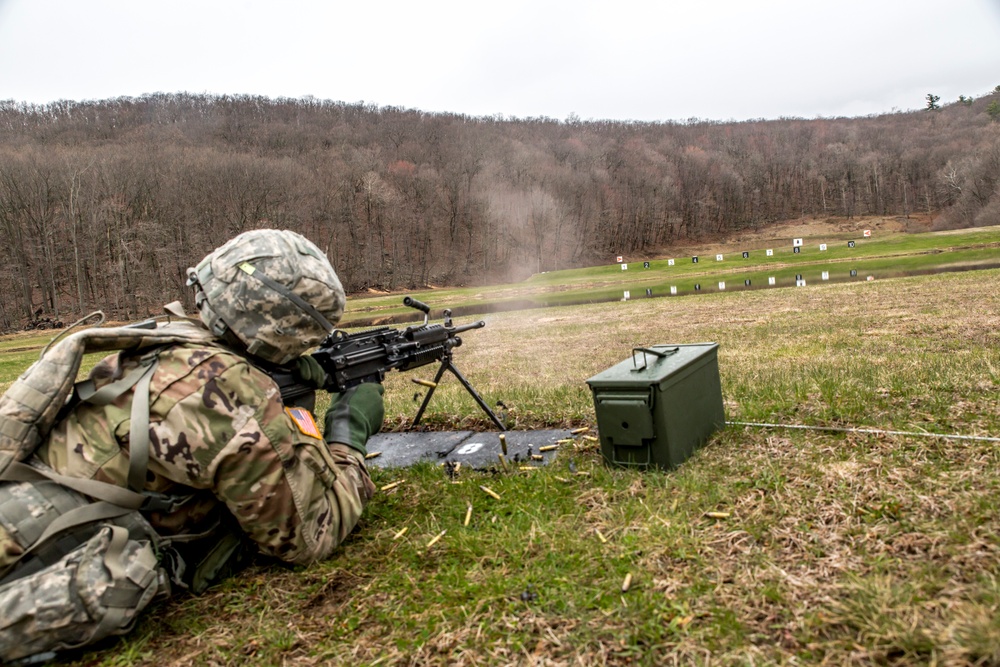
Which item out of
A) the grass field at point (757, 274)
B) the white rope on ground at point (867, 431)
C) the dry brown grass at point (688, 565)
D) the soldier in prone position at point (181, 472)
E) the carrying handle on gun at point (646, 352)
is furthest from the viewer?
the grass field at point (757, 274)

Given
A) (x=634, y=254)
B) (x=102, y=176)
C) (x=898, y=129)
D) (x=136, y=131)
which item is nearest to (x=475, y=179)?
(x=634, y=254)

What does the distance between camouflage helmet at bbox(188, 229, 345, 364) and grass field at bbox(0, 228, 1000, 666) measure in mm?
1090

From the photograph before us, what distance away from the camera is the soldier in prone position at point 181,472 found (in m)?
2.34

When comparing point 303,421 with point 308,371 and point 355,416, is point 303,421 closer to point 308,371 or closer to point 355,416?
point 308,371

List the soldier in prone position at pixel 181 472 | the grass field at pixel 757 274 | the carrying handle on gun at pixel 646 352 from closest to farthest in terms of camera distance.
Answer: the soldier in prone position at pixel 181 472, the carrying handle on gun at pixel 646 352, the grass field at pixel 757 274

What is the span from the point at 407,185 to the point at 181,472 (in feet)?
204

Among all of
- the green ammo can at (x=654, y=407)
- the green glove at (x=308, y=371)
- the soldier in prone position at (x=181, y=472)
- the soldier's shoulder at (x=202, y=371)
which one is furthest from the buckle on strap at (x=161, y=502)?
the green ammo can at (x=654, y=407)

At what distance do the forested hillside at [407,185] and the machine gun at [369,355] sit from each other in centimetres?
4386

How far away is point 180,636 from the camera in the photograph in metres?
2.60

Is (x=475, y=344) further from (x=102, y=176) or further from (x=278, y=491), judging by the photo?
(x=102, y=176)

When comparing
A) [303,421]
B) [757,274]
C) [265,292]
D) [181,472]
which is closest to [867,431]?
[303,421]

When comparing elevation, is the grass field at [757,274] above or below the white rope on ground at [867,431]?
below

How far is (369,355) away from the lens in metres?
3.94

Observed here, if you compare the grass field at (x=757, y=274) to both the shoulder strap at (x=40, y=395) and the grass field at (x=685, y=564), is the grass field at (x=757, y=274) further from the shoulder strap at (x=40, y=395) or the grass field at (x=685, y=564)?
the shoulder strap at (x=40, y=395)
